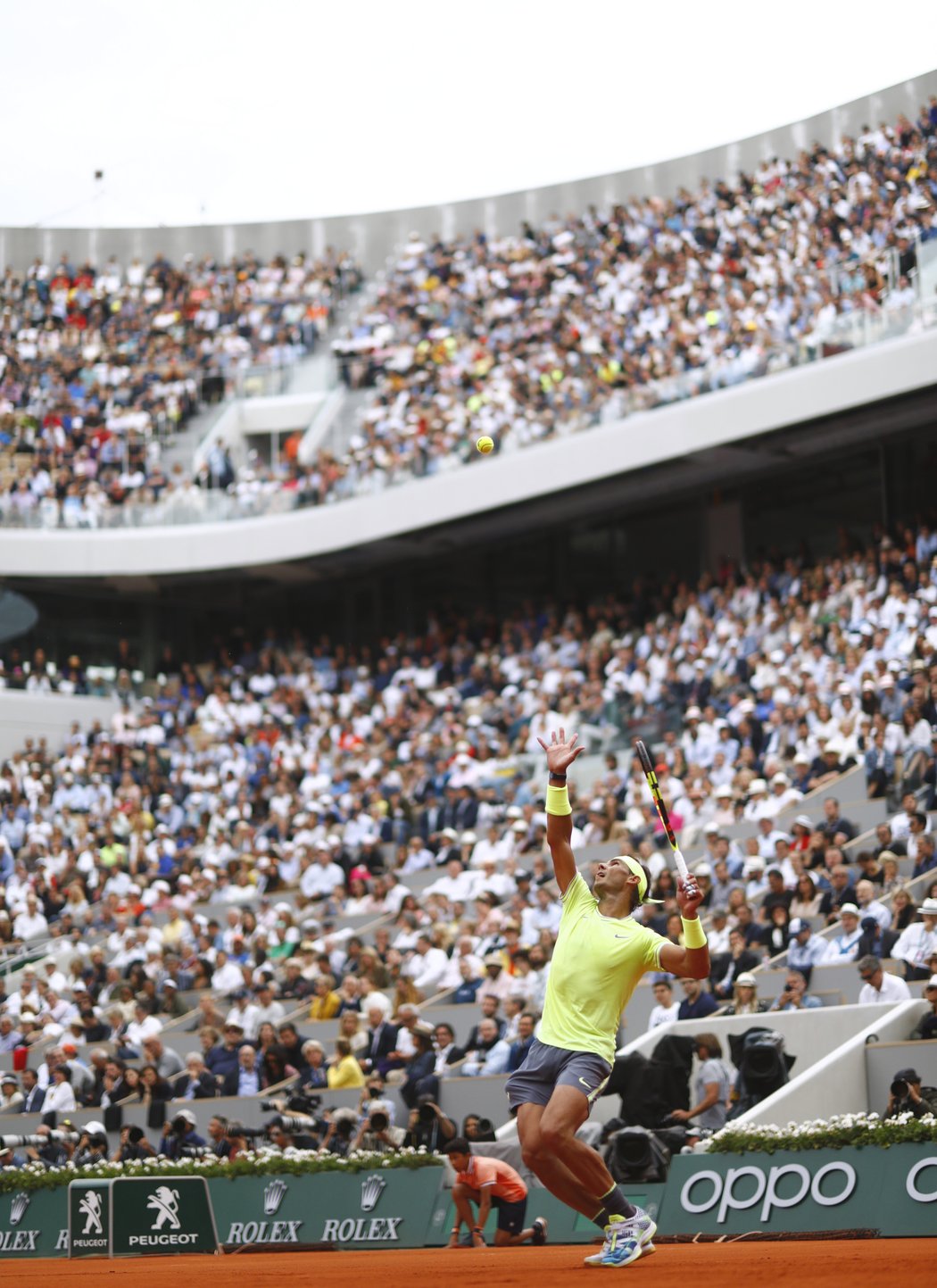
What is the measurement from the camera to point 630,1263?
828cm

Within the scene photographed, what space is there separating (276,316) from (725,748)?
63.4ft

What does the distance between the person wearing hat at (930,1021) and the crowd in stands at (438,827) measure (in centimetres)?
70

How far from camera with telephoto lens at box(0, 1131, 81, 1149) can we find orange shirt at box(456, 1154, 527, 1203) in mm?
6874

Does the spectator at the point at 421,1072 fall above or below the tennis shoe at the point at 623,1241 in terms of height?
below

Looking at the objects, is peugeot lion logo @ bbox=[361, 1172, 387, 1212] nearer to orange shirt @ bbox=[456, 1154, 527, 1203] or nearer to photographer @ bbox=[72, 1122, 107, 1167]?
orange shirt @ bbox=[456, 1154, 527, 1203]

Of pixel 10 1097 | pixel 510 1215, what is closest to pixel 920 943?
pixel 510 1215

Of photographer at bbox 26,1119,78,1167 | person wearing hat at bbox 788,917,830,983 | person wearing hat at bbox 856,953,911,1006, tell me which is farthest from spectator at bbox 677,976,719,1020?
photographer at bbox 26,1119,78,1167

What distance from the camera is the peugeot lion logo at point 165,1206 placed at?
12.4m

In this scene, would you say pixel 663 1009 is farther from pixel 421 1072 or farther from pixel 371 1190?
pixel 371 1190

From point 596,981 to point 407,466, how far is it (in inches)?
897

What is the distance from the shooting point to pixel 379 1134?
1428 cm

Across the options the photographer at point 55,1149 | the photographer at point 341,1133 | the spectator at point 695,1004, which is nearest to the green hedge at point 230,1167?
the photographer at point 341,1133

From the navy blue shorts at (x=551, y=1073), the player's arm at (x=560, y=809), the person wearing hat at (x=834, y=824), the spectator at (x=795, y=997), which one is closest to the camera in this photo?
the navy blue shorts at (x=551, y=1073)

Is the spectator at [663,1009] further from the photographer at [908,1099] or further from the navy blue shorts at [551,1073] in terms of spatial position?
the navy blue shorts at [551,1073]
